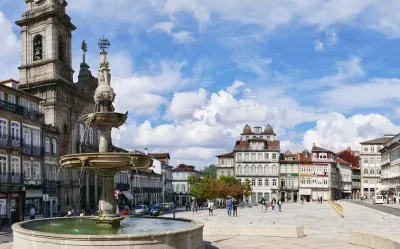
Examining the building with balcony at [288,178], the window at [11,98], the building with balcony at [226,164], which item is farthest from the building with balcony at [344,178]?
the window at [11,98]

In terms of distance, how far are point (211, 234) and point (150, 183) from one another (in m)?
66.9

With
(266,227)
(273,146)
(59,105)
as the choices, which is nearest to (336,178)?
(273,146)

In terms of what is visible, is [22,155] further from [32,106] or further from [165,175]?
[165,175]

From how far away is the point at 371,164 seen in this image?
121188mm

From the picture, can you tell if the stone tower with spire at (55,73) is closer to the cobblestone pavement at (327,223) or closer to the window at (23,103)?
the window at (23,103)

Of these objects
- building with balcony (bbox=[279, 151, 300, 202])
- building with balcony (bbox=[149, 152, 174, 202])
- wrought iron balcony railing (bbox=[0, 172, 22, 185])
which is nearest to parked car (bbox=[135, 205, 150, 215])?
wrought iron balcony railing (bbox=[0, 172, 22, 185])

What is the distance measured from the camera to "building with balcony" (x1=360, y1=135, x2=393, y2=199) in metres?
120

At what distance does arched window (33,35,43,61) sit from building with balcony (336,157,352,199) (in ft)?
287

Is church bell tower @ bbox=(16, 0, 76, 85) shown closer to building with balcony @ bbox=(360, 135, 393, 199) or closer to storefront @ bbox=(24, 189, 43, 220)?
storefront @ bbox=(24, 189, 43, 220)

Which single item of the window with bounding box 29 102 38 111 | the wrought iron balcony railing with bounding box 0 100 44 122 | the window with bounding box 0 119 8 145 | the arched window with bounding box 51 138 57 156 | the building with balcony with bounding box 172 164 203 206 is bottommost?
the building with balcony with bounding box 172 164 203 206

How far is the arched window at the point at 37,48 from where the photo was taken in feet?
162

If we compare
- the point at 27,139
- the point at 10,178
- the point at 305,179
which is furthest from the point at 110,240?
the point at 305,179

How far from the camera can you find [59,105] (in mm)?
47438

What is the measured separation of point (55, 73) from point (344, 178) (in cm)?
9075
